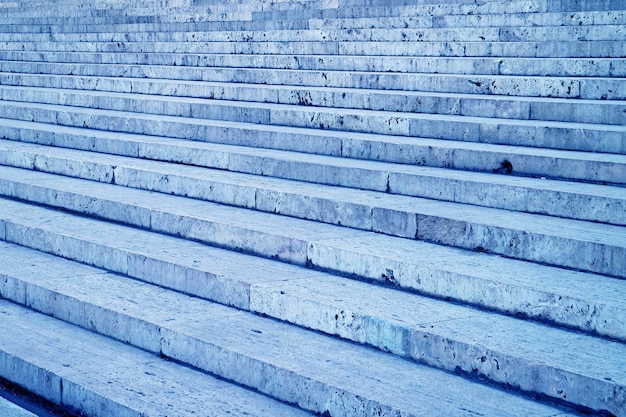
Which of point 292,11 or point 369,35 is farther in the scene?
point 292,11

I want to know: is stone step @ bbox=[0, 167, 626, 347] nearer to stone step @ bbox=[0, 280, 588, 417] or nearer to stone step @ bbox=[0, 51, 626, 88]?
stone step @ bbox=[0, 280, 588, 417]

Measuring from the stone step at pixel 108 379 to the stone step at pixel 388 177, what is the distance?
1689mm

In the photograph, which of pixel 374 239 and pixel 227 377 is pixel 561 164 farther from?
pixel 227 377

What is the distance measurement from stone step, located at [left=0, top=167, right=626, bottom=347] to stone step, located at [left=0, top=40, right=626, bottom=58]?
3883mm

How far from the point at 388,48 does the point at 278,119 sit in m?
2.28

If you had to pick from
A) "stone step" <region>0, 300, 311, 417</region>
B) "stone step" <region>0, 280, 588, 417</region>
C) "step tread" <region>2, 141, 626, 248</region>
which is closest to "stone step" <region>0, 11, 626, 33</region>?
"step tread" <region>2, 141, 626, 248</region>

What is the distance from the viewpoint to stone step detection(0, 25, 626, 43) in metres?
8.09

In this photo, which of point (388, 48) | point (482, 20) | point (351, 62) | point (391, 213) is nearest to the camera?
point (391, 213)

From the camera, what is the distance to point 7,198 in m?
6.82

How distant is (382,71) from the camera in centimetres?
865

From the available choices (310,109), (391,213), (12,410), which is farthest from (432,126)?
(12,410)

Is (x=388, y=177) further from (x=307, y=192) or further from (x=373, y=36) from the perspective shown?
(x=373, y=36)

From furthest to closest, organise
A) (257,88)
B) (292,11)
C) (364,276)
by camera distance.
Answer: (292,11) < (257,88) < (364,276)

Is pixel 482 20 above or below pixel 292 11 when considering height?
below
